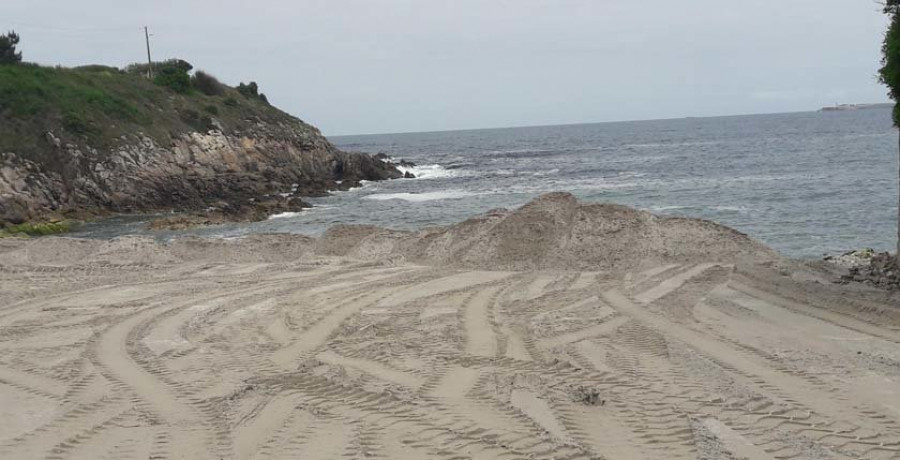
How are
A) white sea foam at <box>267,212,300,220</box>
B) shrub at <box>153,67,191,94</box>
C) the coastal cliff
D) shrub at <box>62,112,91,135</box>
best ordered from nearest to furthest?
1. white sea foam at <box>267,212,300,220</box>
2. the coastal cliff
3. shrub at <box>62,112,91,135</box>
4. shrub at <box>153,67,191,94</box>

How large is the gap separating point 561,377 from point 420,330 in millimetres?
2825

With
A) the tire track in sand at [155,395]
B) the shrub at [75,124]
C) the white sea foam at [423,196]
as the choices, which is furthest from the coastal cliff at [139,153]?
the tire track in sand at [155,395]

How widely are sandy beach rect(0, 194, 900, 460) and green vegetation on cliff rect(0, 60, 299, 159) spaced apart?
23360 millimetres

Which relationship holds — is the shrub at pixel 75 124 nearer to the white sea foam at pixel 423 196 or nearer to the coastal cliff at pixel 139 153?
the coastal cliff at pixel 139 153

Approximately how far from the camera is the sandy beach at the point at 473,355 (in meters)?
6.02

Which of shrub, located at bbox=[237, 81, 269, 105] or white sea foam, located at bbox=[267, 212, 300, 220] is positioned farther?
shrub, located at bbox=[237, 81, 269, 105]

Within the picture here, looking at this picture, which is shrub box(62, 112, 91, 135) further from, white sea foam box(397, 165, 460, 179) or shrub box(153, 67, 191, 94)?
white sea foam box(397, 165, 460, 179)

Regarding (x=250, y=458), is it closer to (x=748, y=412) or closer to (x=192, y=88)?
(x=748, y=412)

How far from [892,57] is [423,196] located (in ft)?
100

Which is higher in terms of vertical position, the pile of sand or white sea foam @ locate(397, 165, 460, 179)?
white sea foam @ locate(397, 165, 460, 179)

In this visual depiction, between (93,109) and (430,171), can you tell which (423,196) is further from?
(430,171)

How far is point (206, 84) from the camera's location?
56.5m

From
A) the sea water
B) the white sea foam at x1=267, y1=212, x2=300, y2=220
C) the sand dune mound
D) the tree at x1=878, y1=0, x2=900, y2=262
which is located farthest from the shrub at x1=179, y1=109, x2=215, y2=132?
the tree at x1=878, y1=0, x2=900, y2=262

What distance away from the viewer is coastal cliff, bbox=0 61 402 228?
32900 mm
